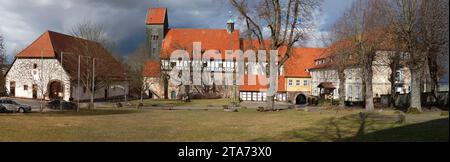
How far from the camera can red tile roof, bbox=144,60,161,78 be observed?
78.9 metres

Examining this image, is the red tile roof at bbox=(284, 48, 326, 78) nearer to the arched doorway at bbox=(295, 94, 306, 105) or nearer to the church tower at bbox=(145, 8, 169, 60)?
the arched doorway at bbox=(295, 94, 306, 105)

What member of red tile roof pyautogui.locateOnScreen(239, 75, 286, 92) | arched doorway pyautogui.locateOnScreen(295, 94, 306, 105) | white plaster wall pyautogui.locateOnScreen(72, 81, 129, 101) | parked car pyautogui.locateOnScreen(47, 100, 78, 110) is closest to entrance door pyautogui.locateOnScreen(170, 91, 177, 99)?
white plaster wall pyautogui.locateOnScreen(72, 81, 129, 101)

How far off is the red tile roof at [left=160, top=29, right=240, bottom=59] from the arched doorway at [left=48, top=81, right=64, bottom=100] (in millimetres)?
29569

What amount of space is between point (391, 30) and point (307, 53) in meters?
60.9

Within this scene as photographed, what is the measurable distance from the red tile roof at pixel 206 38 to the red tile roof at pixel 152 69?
848cm

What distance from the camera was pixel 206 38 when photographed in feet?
310

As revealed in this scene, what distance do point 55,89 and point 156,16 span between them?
34.9 meters

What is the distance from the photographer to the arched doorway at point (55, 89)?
63503mm

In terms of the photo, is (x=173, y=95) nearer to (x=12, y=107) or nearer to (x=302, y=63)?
(x=302, y=63)

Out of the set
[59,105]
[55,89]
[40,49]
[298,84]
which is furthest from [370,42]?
[298,84]

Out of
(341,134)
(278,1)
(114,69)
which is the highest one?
(278,1)

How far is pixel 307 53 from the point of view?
9250 cm
